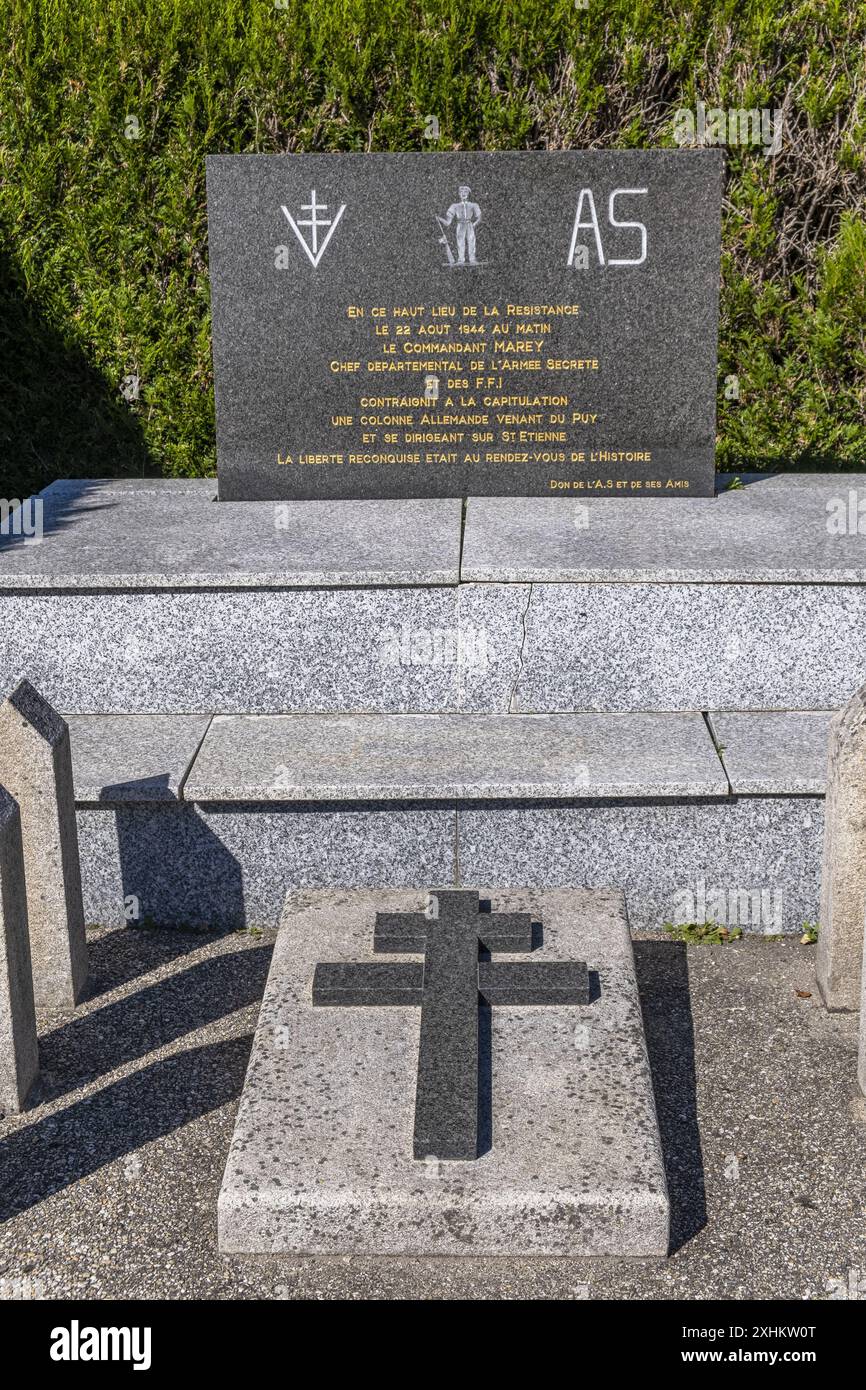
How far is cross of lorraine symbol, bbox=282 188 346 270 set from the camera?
17.7 feet

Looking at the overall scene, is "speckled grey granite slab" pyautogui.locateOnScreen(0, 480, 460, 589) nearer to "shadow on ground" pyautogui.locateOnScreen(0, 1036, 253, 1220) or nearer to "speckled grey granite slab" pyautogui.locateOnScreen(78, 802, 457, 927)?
"speckled grey granite slab" pyautogui.locateOnScreen(78, 802, 457, 927)

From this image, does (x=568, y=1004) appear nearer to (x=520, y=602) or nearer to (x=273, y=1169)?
(x=273, y=1169)

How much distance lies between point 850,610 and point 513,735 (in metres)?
1.15

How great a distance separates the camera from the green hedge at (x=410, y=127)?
6090mm

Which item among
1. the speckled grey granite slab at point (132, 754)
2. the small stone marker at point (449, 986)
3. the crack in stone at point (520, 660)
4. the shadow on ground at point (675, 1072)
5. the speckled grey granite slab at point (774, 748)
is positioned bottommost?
the shadow on ground at point (675, 1072)

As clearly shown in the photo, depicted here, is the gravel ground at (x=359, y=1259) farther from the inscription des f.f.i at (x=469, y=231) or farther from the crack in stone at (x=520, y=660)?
Result: the inscription des f.f.i at (x=469, y=231)

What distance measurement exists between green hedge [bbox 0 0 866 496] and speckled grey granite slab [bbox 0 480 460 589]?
1155 mm

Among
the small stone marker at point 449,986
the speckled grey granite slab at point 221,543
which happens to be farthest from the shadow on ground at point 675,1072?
the speckled grey granite slab at point 221,543

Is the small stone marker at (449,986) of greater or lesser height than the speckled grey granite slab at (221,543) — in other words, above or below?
below

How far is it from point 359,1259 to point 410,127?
488 cm

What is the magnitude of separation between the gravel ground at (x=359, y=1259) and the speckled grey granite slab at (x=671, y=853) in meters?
0.13

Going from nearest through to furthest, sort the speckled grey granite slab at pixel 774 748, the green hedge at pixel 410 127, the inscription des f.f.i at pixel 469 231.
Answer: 1. the speckled grey granite slab at pixel 774 748
2. the inscription des f.f.i at pixel 469 231
3. the green hedge at pixel 410 127

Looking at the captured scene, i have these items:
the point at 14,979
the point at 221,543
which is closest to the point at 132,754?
the point at 221,543

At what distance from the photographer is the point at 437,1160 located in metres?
2.99
